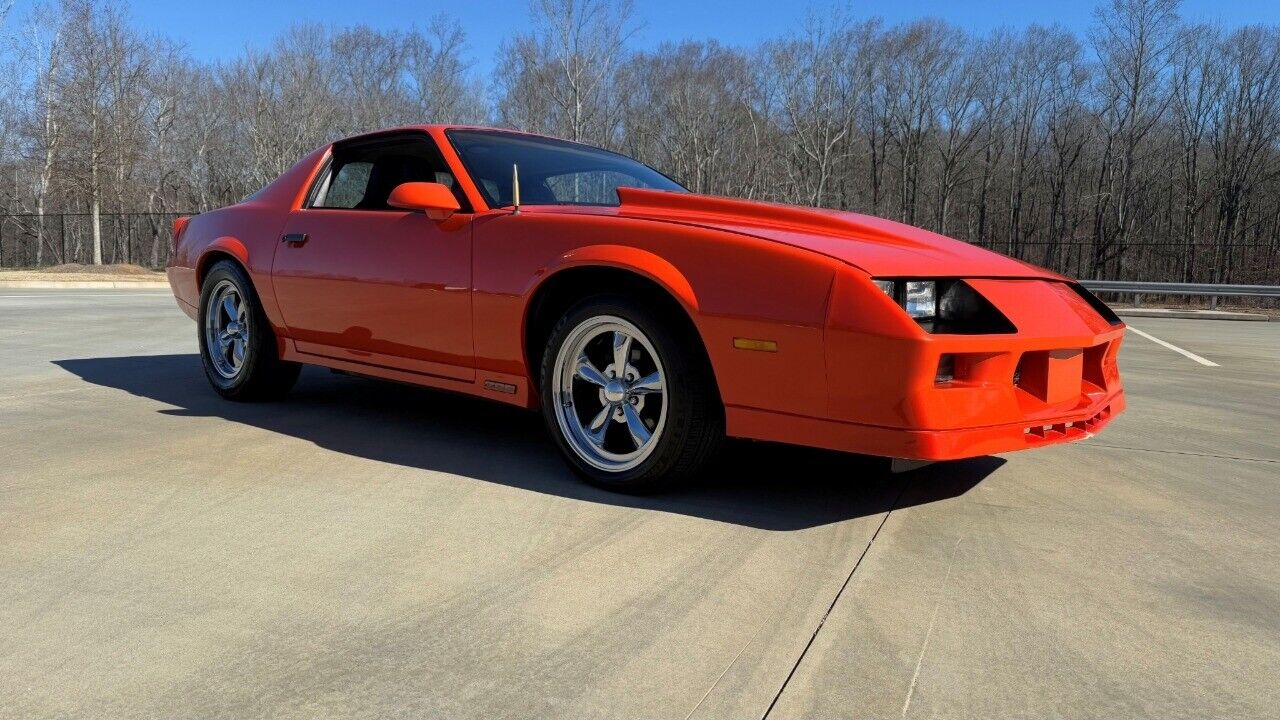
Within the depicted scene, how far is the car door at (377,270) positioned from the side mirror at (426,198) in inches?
2.2

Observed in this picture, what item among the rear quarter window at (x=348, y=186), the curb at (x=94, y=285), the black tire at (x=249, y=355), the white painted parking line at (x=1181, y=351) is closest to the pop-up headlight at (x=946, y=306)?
the rear quarter window at (x=348, y=186)

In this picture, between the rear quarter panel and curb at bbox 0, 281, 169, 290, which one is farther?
curb at bbox 0, 281, 169, 290

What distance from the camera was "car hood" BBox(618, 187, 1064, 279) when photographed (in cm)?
268

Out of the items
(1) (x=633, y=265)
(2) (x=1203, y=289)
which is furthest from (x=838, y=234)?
(2) (x=1203, y=289)

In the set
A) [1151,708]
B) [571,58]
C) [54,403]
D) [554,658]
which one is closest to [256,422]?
[54,403]

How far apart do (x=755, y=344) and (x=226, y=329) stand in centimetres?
338

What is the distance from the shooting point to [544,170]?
393cm

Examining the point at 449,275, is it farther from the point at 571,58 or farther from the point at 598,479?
the point at 571,58

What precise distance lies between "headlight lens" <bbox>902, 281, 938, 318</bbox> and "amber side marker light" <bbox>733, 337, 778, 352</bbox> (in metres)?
0.41

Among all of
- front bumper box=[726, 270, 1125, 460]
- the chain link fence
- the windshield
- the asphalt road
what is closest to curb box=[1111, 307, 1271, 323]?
the asphalt road

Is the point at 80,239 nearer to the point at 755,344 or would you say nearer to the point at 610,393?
the point at 610,393

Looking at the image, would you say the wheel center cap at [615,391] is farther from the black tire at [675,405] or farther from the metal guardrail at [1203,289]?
the metal guardrail at [1203,289]

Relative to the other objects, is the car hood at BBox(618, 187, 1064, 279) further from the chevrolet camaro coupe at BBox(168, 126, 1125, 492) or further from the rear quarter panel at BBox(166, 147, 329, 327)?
the rear quarter panel at BBox(166, 147, 329, 327)

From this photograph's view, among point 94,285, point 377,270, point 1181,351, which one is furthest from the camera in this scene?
point 94,285
